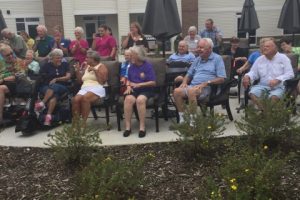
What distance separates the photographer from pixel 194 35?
28.5 feet

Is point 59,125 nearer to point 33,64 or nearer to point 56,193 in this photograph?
point 33,64

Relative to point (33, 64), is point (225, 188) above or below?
below

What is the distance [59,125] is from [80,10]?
18.1m

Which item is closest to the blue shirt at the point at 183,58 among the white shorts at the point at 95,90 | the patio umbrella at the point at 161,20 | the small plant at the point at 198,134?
the patio umbrella at the point at 161,20

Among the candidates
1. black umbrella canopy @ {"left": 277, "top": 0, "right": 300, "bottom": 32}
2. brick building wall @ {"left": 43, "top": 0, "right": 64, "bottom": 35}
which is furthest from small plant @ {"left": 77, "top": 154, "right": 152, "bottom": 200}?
brick building wall @ {"left": 43, "top": 0, "right": 64, "bottom": 35}

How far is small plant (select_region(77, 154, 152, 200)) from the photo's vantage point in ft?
11.0

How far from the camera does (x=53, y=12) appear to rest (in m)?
23.4

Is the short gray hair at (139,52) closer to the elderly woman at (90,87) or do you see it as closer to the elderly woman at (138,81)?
the elderly woman at (138,81)

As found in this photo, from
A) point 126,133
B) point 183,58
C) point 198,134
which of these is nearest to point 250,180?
point 198,134

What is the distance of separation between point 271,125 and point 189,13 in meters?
20.5

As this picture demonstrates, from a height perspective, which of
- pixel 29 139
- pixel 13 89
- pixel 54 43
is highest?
pixel 54 43

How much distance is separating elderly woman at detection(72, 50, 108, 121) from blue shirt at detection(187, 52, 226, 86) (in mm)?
1321

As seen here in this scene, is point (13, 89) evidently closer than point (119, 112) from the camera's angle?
No

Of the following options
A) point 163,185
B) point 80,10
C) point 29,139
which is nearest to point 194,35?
point 29,139
